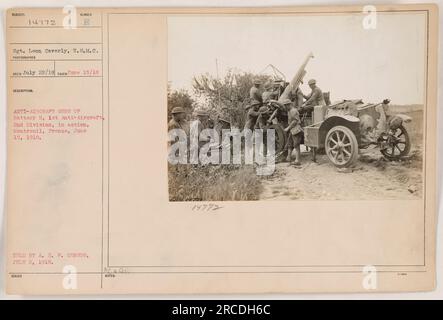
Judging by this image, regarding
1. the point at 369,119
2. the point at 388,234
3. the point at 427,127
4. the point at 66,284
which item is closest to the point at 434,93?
the point at 427,127

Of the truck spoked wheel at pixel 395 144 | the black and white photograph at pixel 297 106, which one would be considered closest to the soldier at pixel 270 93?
the black and white photograph at pixel 297 106

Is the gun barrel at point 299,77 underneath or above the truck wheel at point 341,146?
above

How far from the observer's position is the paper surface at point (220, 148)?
1.33 m

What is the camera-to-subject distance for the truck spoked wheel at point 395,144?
1325 mm

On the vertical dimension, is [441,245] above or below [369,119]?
below

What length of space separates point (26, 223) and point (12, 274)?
0.15 m

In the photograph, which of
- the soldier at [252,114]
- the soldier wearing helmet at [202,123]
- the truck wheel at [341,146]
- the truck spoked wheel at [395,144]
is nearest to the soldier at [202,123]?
the soldier wearing helmet at [202,123]

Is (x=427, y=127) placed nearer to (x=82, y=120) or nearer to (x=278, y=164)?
(x=278, y=164)

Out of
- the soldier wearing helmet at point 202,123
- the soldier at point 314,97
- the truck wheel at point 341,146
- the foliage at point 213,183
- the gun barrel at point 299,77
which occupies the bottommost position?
the foliage at point 213,183

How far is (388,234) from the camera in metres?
1.34

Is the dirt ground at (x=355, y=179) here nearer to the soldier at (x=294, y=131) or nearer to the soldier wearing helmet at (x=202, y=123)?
the soldier at (x=294, y=131)

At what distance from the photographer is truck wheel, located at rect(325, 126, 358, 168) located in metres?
1.33

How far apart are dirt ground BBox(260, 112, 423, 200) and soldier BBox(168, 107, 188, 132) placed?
0.27 meters
